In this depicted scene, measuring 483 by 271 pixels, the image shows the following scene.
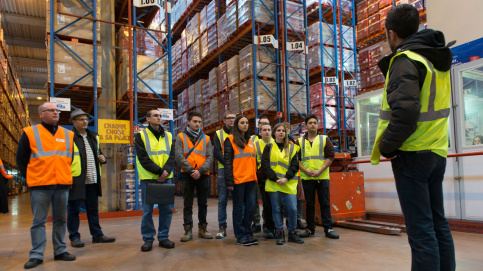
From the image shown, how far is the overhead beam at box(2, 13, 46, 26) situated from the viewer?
55.2 feet

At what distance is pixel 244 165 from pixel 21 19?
17.3m

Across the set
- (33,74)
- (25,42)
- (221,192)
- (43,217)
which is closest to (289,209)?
(221,192)

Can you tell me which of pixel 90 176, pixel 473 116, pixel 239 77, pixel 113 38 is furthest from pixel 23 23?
pixel 473 116

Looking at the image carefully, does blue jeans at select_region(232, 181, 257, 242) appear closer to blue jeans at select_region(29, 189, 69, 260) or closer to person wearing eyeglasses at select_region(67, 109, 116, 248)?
person wearing eyeglasses at select_region(67, 109, 116, 248)

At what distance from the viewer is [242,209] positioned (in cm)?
471

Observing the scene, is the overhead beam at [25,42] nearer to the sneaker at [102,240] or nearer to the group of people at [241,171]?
the sneaker at [102,240]

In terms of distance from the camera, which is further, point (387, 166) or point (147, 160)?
point (387, 166)

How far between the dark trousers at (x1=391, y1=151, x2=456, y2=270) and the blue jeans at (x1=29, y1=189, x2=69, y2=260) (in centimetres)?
347

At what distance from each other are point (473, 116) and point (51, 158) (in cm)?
578

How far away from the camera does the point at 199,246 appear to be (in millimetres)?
4625

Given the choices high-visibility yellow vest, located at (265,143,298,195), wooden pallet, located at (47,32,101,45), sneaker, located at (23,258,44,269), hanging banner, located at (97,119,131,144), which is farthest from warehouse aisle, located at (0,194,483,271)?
wooden pallet, located at (47,32,101,45)

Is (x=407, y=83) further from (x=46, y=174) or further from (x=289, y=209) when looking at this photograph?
(x=46, y=174)

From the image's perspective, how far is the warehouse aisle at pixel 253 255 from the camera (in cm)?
359

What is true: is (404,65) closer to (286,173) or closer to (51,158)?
(286,173)
